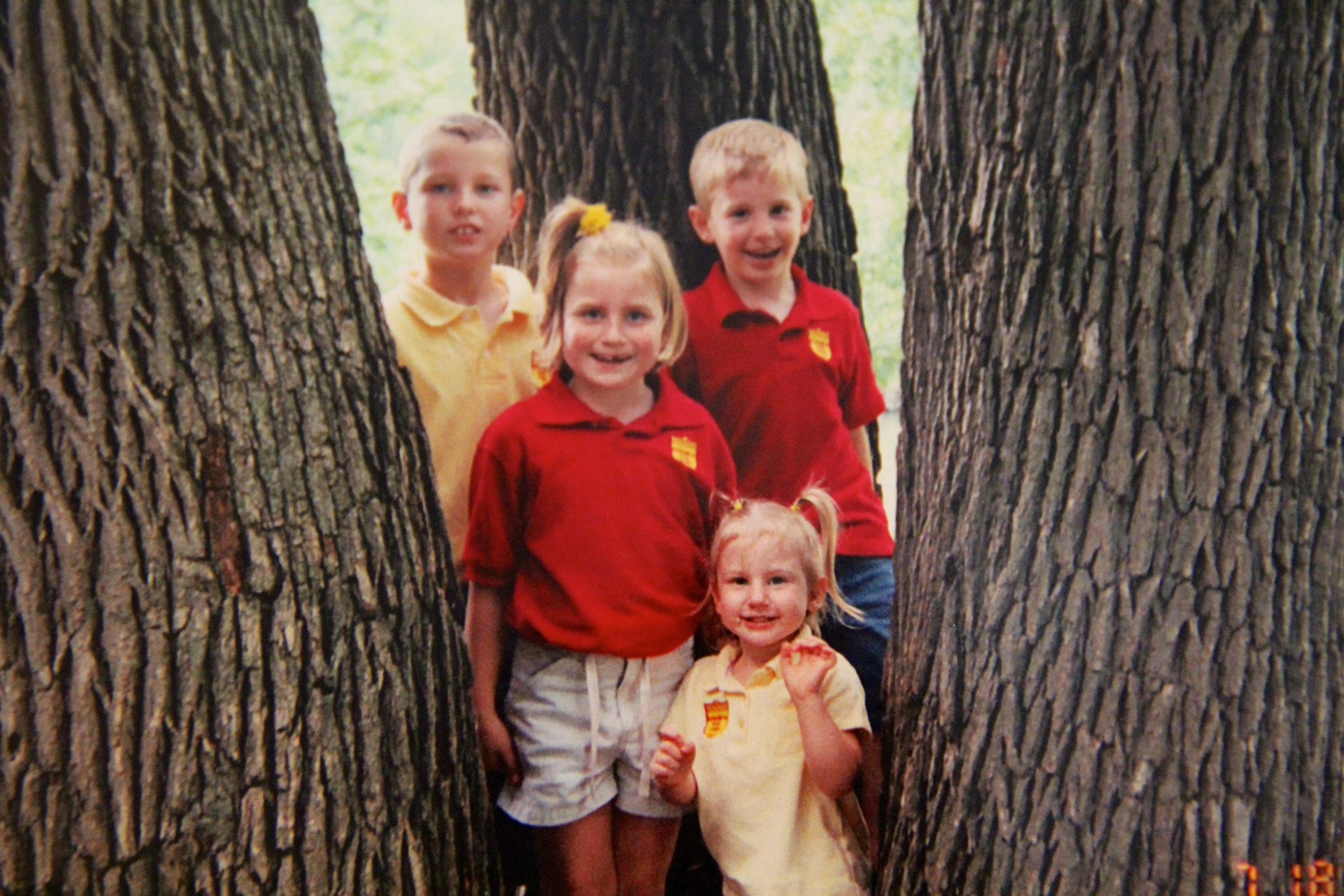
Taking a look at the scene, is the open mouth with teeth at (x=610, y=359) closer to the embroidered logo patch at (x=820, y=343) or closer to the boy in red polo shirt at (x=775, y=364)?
the boy in red polo shirt at (x=775, y=364)

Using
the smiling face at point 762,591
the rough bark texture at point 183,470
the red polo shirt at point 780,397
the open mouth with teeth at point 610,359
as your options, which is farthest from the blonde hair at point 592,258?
the rough bark texture at point 183,470

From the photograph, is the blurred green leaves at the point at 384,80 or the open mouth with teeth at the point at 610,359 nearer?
the open mouth with teeth at the point at 610,359

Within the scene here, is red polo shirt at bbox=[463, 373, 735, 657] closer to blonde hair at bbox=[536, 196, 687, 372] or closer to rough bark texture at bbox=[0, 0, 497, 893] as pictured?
blonde hair at bbox=[536, 196, 687, 372]

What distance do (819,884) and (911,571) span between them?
2.20 feet

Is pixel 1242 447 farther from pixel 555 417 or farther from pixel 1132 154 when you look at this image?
pixel 555 417

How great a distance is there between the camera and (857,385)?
3.10 meters

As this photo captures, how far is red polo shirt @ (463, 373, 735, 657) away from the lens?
2.46 m

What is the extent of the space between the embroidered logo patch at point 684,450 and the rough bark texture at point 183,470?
72 centimetres

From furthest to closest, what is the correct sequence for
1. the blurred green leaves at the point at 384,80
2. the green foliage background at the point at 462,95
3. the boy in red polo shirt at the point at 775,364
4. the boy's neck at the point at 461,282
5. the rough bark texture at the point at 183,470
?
the blurred green leaves at the point at 384,80, the green foliage background at the point at 462,95, the boy in red polo shirt at the point at 775,364, the boy's neck at the point at 461,282, the rough bark texture at the point at 183,470

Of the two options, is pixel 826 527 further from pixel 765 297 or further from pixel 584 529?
pixel 765 297

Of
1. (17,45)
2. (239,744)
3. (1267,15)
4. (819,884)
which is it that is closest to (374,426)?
(239,744)

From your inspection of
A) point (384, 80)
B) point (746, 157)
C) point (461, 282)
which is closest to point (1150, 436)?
point (746, 157)

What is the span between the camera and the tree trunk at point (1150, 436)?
180 cm

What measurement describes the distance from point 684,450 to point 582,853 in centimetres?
92
